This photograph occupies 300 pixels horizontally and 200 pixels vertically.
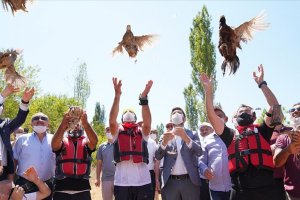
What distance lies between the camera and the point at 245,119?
540 centimetres

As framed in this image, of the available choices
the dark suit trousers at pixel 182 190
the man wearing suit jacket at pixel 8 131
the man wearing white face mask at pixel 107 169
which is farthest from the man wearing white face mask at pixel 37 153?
the man wearing white face mask at pixel 107 169

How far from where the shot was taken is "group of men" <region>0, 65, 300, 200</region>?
203 inches

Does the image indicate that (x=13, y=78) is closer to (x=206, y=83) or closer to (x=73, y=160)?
(x=73, y=160)

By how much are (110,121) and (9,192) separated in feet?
6.52

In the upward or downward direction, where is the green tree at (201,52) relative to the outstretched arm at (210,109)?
upward

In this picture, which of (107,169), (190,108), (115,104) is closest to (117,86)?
(115,104)

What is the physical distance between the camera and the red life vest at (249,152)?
5.15 m

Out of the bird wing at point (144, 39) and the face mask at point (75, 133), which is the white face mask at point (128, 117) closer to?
the face mask at point (75, 133)

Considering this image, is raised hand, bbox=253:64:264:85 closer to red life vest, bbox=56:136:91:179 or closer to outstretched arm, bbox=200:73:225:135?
outstretched arm, bbox=200:73:225:135

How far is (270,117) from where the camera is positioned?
4988mm

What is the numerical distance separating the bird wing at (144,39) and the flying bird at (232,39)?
69.0 inches

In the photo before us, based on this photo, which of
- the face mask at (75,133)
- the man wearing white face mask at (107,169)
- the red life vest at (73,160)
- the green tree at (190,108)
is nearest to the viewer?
the red life vest at (73,160)

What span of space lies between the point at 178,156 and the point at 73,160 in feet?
6.00

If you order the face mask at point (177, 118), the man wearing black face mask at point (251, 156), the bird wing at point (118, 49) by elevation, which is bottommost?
the man wearing black face mask at point (251, 156)
